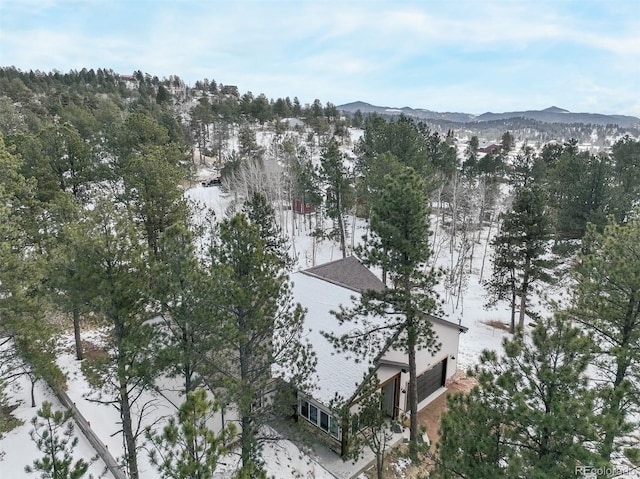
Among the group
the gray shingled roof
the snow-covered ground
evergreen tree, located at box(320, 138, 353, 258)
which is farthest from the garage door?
evergreen tree, located at box(320, 138, 353, 258)

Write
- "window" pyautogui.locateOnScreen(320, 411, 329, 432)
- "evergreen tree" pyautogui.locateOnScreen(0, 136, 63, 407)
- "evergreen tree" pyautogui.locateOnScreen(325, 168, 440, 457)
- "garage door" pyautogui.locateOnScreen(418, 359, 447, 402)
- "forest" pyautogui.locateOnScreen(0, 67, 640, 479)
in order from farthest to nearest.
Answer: "garage door" pyautogui.locateOnScreen(418, 359, 447, 402) → "window" pyautogui.locateOnScreen(320, 411, 329, 432) → "evergreen tree" pyautogui.locateOnScreen(325, 168, 440, 457) → "evergreen tree" pyautogui.locateOnScreen(0, 136, 63, 407) → "forest" pyautogui.locateOnScreen(0, 67, 640, 479)

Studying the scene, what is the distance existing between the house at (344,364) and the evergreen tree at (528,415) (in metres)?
4.11

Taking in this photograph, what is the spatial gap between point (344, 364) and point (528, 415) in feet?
24.0

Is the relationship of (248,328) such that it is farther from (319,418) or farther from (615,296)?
(615,296)

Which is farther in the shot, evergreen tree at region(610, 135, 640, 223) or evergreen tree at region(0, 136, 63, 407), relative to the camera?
evergreen tree at region(610, 135, 640, 223)

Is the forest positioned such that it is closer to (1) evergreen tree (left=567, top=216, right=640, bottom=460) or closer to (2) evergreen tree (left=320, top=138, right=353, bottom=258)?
(1) evergreen tree (left=567, top=216, right=640, bottom=460)

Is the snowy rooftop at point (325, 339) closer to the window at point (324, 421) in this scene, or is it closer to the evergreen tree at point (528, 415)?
the window at point (324, 421)

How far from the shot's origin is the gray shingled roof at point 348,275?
16516 mm

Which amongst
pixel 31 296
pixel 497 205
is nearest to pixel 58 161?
pixel 31 296

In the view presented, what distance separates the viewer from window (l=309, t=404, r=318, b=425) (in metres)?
12.7

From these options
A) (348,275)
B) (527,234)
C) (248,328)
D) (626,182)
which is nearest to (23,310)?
(248,328)

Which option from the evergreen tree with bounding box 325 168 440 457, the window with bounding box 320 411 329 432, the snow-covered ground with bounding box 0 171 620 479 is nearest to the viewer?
the evergreen tree with bounding box 325 168 440 457

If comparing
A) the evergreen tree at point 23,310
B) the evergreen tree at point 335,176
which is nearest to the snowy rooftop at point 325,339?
the evergreen tree at point 23,310

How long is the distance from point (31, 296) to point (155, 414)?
Answer: 542cm
